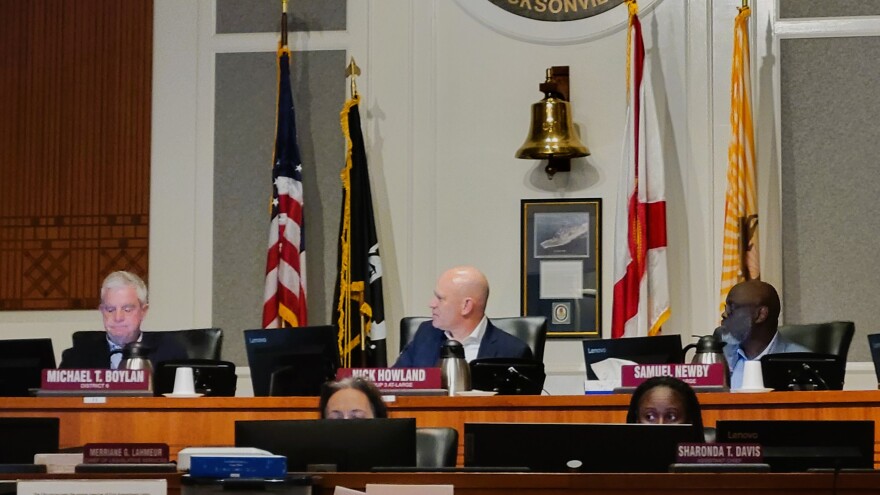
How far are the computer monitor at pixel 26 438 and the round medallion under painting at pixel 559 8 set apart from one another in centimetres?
497

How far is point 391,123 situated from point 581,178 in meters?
1.20

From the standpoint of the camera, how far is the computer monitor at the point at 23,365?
598 cm

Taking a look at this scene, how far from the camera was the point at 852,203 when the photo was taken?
26.6 ft

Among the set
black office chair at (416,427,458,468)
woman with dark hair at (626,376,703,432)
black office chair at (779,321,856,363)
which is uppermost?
black office chair at (779,321,856,363)

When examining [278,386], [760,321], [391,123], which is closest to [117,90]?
[391,123]

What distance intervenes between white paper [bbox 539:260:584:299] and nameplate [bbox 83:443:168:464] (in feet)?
16.9

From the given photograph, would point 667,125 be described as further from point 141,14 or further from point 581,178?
point 141,14

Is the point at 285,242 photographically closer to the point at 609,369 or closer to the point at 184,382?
the point at 184,382

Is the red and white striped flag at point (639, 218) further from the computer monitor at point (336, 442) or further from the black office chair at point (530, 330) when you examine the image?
the computer monitor at point (336, 442)

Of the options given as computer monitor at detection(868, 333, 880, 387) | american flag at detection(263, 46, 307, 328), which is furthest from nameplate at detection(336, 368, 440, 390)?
american flag at detection(263, 46, 307, 328)

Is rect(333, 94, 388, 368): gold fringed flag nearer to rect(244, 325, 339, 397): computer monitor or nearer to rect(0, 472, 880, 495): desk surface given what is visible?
rect(244, 325, 339, 397): computer monitor

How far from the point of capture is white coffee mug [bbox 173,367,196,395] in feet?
18.7

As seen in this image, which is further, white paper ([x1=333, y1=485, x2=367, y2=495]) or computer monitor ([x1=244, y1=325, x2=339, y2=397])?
computer monitor ([x1=244, y1=325, x2=339, y2=397])

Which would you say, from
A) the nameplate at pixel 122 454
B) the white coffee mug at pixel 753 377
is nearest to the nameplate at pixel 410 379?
the white coffee mug at pixel 753 377
